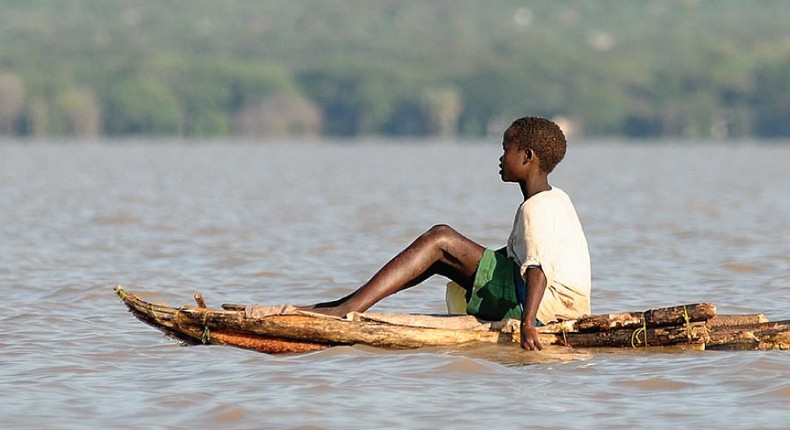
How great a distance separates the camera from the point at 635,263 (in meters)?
13.9

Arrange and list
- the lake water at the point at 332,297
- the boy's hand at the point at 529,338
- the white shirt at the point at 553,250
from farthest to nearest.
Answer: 1. the white shirt at the point at 553,250
2. the boy's hand at the point at 529,338
3. the lake water at the point at 332,297

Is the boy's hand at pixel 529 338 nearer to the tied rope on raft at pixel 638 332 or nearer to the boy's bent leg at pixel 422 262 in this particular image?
the boy's bent leg at pixel 422 262

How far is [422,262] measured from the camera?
786cm

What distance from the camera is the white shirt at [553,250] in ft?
25.4

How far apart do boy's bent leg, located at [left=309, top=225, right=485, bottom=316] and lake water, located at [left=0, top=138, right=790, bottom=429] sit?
326 mm

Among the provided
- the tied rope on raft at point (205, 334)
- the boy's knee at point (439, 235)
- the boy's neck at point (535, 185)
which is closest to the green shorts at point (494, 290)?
the boy's knee at point (439, 235)

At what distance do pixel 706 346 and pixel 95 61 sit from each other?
15583 centimetres

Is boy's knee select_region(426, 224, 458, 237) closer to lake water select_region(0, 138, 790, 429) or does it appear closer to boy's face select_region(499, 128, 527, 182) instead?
boy's face select_region(499, 128, 527, 182)

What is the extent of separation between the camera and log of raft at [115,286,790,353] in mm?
7852

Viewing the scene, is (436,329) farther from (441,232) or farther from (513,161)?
(513,161)

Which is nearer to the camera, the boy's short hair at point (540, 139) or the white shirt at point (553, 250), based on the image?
the white shirt at point (553, 250)

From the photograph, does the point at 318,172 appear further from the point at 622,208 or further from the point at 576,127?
the point at 576,127

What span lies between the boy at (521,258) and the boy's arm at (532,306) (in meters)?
0.04

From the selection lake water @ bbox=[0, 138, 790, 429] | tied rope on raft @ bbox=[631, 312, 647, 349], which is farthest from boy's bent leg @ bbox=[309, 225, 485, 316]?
tied rope on raft @ bbox=[631, 312, 647, 349]
